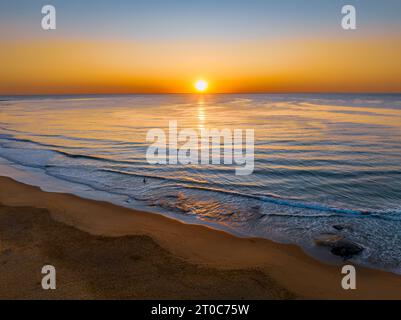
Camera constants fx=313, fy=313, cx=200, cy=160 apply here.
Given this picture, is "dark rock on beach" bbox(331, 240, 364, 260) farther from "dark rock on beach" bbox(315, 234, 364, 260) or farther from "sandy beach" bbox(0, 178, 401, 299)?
"sandy beach" bbox(0, 178, 401, 299)

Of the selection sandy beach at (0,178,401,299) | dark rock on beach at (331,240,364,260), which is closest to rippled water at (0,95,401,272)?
dark rock on beach at (331,240,364,260)

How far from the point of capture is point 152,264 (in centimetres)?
717

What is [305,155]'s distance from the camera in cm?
1914

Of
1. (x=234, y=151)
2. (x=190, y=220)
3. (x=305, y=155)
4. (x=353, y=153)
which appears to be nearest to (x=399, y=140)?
(x=353, y=153)

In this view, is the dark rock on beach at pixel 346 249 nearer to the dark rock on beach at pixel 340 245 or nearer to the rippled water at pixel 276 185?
the dark rock on beach at pixel 340 245

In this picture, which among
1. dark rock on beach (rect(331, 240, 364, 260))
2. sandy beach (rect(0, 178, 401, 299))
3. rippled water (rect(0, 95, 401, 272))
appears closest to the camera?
sandy beach (rect(0, 178, 401, 299))

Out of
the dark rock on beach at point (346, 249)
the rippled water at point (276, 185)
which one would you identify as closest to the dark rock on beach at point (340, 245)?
the dark rock on beach at point (346, 249)

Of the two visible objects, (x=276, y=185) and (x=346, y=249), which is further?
(x=276, y=185)

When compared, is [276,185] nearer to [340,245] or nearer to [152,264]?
[340,245]

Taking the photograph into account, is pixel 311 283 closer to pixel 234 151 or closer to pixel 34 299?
pixel 34 299

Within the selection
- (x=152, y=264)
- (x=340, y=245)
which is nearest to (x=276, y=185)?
(x=340, y=245)

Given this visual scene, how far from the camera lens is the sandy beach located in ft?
20.5

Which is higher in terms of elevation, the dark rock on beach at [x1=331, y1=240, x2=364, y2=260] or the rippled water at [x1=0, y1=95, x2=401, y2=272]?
the rippled water at [x1=0, y1=95, x2=401, y2=272]

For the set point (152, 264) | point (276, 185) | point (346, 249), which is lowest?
point (346, 249)
